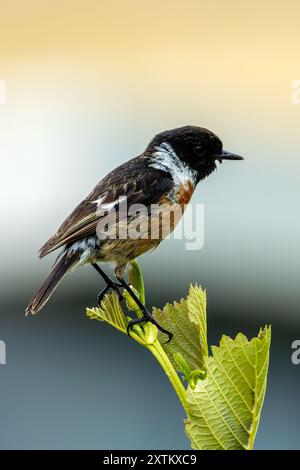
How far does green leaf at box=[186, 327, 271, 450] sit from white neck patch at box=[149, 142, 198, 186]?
1.53 m

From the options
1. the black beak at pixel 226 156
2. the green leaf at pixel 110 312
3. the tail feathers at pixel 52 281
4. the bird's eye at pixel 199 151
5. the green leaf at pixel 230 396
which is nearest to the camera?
the green leaf at pixel 230 396

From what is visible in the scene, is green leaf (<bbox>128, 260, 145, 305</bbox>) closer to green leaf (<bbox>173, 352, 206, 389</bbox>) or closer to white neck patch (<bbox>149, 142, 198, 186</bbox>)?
green leaf (<bbox>173, 352, 206, 389</bbox>)

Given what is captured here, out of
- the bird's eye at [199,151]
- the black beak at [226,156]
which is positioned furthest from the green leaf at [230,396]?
the bird's eye at [199,151]

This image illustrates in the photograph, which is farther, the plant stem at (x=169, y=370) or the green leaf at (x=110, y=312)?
the green leaf at (x=110, y=312)

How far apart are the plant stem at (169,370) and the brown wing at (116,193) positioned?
40.7 inches

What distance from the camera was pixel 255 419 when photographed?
66 centimetres

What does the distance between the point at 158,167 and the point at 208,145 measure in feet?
0.56

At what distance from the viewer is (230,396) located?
0.66m

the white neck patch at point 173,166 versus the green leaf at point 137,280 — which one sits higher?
the white neck patch at point 173,166

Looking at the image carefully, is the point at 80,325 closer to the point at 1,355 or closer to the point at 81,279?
the point at 81,279

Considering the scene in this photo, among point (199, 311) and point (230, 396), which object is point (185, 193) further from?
point (230, 396)

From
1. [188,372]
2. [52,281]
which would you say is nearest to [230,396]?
[188,372]

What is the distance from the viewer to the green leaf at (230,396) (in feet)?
2.16

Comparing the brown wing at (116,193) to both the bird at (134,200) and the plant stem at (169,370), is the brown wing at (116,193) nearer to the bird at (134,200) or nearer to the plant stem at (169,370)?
the bird at (134,200)
